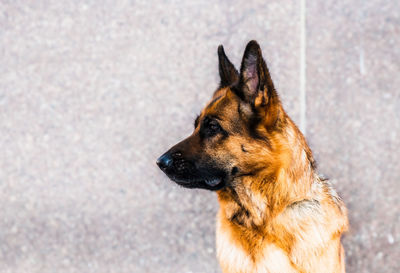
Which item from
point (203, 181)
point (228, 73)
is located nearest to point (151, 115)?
point (228, 73)

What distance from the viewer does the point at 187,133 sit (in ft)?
11.5

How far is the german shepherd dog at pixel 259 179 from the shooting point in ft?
7.40

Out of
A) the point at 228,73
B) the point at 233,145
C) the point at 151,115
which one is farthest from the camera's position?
the point at 151,115

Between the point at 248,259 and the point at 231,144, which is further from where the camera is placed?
the point at 248,259

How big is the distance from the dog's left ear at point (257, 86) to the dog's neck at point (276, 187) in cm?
21

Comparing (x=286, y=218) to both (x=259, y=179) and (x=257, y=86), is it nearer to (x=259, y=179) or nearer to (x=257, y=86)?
(x=259, y=179)

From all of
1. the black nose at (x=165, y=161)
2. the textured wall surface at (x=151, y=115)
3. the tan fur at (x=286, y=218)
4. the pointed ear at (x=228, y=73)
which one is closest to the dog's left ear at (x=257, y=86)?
the tan fur at (x=286, y=218)

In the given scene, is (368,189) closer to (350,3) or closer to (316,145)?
(316,145)

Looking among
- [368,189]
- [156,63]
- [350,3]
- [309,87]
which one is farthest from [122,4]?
[368,189]

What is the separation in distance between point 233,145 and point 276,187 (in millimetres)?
397

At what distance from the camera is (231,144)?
7.44 ft

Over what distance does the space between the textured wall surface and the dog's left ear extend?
133 cm

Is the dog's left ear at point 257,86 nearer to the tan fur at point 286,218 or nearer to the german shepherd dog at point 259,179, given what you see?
the german shepherd dog at point 259,179

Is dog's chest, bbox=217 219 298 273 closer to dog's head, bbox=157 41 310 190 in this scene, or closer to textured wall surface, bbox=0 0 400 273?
dog's head, bbox=157 41 310 190
